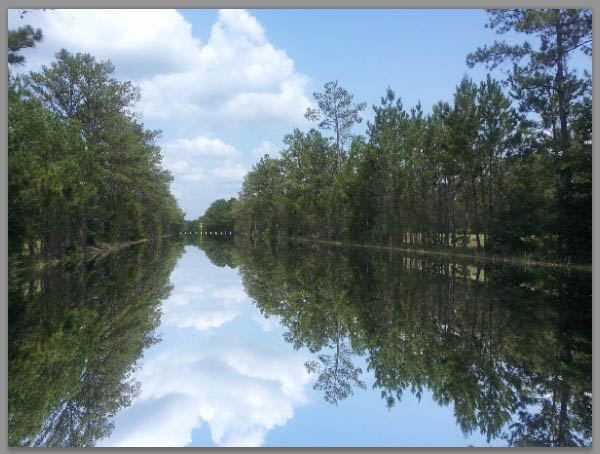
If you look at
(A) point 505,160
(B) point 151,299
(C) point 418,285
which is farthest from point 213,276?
(A) point 505,160

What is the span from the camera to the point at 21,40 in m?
13.6

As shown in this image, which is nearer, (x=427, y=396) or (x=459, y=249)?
(x=427, y=396)

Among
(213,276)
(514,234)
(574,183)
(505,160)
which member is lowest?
(213,276)

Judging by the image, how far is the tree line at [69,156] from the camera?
16328 millimetres

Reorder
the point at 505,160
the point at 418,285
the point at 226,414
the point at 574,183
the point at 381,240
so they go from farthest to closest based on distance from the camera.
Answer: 1. the point at 381,240
2. the point at 505,160
3. the point at 574,183
4. the point at 418,285
5. the point at 226,414

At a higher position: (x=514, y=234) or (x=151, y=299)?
(x=514, y=234)

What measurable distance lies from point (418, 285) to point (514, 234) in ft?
35.2

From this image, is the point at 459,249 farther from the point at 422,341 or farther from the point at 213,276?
the point at 422,341

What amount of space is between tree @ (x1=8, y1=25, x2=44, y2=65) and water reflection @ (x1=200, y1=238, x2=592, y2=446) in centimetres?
931

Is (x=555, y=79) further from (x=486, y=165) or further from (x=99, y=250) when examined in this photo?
(x=99, y=250)

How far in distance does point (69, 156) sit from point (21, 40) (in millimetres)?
9761

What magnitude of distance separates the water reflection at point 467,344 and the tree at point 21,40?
30.5ft

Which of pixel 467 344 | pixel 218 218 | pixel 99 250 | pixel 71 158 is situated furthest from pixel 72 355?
pixel 218 218

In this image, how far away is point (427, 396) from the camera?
18.8 feet
